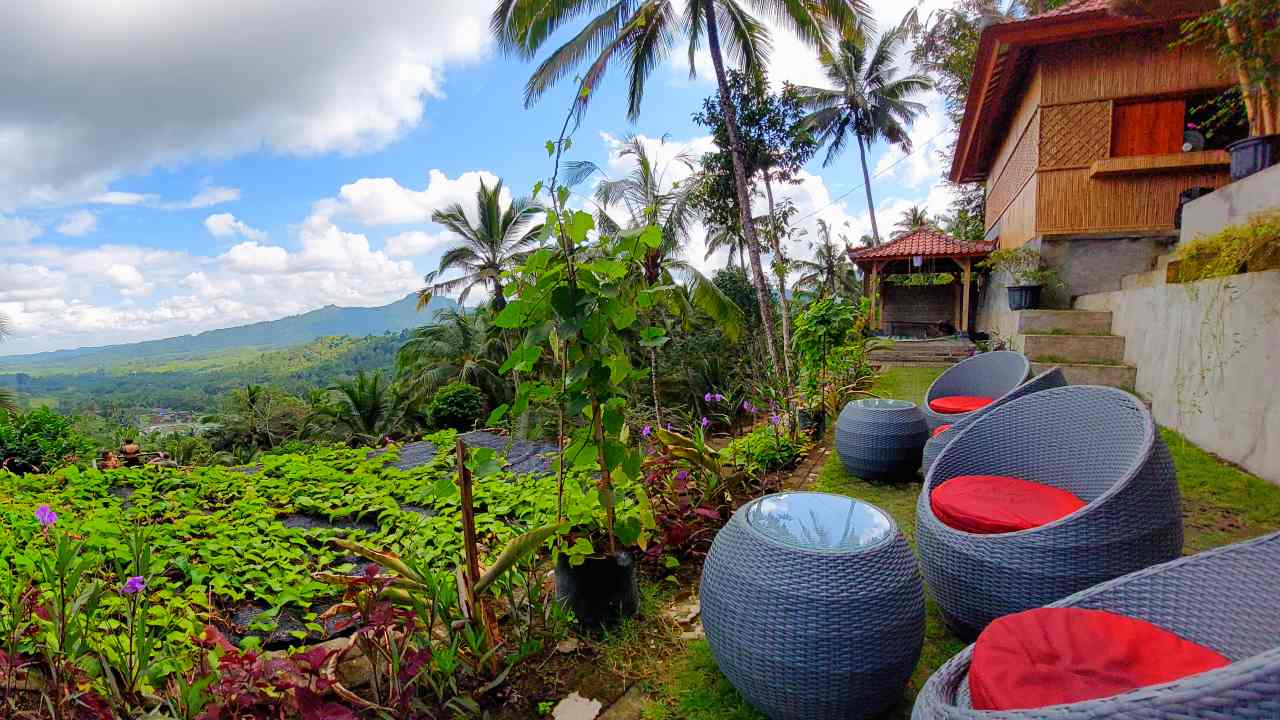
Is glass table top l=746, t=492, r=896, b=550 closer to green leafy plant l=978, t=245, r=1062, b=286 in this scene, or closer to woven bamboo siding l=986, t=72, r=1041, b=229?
green leafy plant l=978, t=245, r=1062, b=286

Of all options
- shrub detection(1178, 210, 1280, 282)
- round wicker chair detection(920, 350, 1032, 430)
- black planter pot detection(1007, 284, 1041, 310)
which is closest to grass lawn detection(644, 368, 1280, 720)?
round wicker chair detection(920, 350, 1032, 430)

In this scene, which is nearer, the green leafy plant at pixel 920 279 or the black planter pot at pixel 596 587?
the black planter pot at pixel 596 587

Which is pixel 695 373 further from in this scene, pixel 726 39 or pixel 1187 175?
pixel 1187 175

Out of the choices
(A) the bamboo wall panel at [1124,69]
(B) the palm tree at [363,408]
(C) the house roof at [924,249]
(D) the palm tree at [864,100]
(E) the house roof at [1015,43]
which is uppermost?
(D) the palm tree at [864,100]

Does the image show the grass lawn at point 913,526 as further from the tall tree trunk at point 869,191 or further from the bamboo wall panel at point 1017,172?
the tall tree trunk at point 869,191

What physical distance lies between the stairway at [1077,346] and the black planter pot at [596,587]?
5213mm

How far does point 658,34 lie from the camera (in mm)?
8031

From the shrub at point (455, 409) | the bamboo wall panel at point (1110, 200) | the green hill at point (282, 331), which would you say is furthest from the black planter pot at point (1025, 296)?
the green hill at point (282, 331)

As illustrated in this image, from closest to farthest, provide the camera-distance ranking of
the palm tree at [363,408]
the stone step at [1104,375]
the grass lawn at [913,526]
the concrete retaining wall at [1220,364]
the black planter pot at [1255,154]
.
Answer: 1. the grass lawn at [913,526]
2. the concrete retaining wall at [1220,364]
3. the black planter pot at [1255,154]
4. the stone step at [1104,375]
5. the palm tree at [363,408]

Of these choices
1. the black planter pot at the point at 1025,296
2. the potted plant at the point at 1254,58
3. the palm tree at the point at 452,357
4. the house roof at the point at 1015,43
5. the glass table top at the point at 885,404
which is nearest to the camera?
the glass table top at the point at 885,404

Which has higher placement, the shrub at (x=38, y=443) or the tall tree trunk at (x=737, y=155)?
the tall tree trunk at (x=737, y=155)

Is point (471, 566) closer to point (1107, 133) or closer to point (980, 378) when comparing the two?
point (980, 378)

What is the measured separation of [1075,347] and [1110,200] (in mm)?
2574

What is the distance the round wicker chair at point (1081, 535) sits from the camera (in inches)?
61.6
